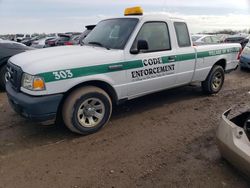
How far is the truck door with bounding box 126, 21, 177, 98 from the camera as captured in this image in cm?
420

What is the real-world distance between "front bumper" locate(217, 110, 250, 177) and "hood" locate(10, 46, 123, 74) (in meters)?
2.06

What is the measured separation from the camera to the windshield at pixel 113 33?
13.9 ft

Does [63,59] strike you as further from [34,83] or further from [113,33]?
[113,33]

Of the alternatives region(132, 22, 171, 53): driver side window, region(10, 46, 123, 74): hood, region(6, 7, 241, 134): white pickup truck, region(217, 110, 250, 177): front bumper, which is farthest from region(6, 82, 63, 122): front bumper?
region(217, 110, 250, 177): front bumper

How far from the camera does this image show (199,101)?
570 cm

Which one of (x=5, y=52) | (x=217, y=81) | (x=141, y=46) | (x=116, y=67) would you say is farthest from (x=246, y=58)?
(x=5, y=52)

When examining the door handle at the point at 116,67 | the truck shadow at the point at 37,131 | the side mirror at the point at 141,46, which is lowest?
the truck shadow at the point at 37,131

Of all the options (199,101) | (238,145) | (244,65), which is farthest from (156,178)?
(244,65)

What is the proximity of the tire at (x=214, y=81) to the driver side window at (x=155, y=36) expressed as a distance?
1.83m

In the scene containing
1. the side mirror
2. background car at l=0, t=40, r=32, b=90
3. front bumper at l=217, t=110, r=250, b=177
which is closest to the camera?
front bumper at l=217, t=110, r=250, b=177

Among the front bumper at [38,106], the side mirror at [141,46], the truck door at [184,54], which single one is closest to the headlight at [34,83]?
the front bumper at [38,106]

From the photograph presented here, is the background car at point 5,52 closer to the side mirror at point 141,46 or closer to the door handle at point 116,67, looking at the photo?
the door handle at point 116,67

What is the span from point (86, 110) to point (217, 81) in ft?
13.0

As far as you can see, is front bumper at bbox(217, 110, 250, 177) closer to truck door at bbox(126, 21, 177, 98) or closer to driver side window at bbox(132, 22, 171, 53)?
truck door at bbox(126, 21, 177, 98)
